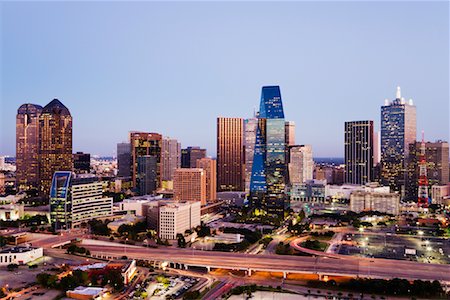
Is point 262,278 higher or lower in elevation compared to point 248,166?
lower

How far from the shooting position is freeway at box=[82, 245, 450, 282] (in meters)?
20.1

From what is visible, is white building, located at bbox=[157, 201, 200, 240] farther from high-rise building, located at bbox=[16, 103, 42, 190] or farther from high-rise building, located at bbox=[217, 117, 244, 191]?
high-rise building, located at bbox=[217, 117, 244, 191]

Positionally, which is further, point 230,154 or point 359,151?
point 359,151

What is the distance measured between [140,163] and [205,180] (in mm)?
14316

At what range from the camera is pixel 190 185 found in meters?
43.0

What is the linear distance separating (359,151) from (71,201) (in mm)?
45467

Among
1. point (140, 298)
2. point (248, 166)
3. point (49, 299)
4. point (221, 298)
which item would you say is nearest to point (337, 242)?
point (221, 298)

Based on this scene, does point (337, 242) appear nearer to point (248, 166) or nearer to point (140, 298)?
point (140, 298)

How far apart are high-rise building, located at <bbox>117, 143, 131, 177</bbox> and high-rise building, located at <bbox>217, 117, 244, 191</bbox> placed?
1401cm

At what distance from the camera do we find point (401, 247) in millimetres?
27719

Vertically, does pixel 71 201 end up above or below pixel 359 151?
below

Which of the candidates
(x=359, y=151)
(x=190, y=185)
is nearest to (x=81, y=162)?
(x=190, y=185)

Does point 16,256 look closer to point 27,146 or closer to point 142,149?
point 27,146

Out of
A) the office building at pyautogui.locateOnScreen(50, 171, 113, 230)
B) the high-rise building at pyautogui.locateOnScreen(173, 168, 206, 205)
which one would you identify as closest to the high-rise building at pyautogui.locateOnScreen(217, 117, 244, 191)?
the high-rise building at pyautogui.locateOnScreen(173, 168, 206, 205)
